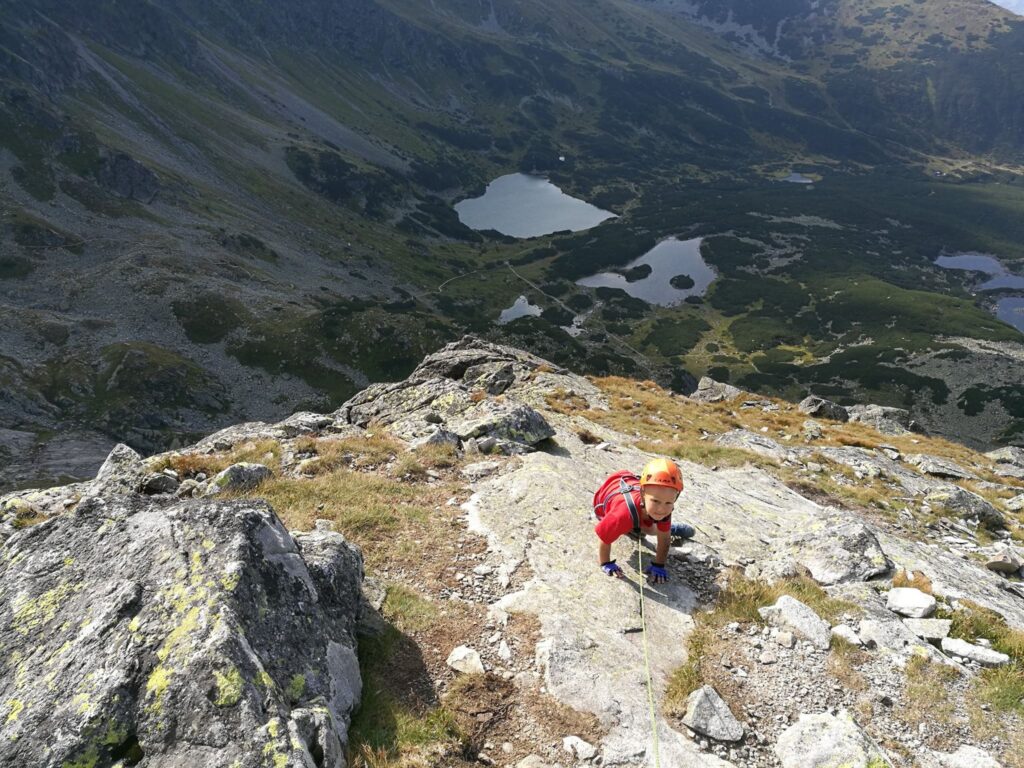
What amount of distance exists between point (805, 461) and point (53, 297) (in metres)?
97.1

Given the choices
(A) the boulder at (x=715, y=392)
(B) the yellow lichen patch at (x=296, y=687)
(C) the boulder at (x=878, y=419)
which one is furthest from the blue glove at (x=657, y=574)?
(C) the boulder at (x=878, y=419)

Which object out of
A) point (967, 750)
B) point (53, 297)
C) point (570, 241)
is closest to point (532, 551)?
point (967, 750)

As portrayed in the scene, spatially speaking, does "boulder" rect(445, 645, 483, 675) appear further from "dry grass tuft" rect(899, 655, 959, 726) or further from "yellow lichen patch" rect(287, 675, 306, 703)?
"dry grass tuft" rect(899, 655, 959, 726)

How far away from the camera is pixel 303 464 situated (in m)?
14.8

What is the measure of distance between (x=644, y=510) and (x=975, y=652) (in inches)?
210

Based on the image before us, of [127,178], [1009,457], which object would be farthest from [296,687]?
[127,178]

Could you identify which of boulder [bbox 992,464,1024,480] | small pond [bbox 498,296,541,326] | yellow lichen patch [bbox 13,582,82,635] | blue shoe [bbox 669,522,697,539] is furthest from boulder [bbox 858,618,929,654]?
small pond [bbox 498,296,541,326]

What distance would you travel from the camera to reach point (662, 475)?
365 inches

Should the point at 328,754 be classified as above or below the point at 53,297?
above

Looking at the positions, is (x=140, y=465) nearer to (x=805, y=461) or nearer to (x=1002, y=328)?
(x=805, y=461)

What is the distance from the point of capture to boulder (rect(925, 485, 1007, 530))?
19516mm

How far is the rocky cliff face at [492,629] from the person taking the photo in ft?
17.5

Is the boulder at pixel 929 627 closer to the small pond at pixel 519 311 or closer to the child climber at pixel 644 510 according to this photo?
the child climber at pixel 644 510

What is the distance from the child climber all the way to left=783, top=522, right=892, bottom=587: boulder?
3.54m
